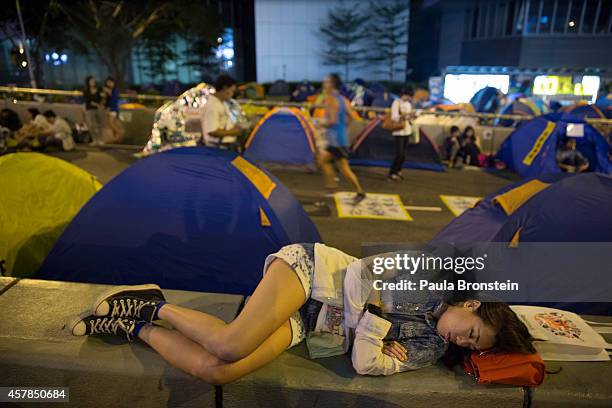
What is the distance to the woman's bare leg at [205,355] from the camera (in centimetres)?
203

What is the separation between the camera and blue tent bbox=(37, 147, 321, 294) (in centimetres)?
361

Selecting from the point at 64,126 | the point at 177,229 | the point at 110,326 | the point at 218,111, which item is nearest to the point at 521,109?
the point at 218,111

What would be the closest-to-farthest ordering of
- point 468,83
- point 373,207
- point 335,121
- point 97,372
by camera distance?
point 97,372, point 335,121, point 373,207, point 468,83

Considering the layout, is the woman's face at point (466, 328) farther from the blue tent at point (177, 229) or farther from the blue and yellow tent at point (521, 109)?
the blue and yellow tent at point (521, 109)

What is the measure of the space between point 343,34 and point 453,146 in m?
23.7

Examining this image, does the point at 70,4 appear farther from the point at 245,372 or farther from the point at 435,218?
the point at 245,372

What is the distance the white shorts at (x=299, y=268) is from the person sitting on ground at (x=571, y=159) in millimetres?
7662

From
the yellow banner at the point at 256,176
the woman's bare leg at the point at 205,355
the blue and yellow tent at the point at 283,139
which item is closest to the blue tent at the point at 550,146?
the blue and yellow tent at the point at 283,139

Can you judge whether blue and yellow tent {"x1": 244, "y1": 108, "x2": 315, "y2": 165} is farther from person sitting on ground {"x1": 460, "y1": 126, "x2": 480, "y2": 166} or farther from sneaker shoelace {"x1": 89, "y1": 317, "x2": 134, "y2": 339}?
sneaker shoelace {"x1": 89, "y1": 317, "x2": 134, "y2": 339}

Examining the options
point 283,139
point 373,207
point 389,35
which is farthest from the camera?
point 389,35

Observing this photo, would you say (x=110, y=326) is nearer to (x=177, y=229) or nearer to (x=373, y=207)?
(x=177, y=229)

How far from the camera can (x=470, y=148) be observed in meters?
9.76

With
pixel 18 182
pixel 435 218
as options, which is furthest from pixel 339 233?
pixel 18 182

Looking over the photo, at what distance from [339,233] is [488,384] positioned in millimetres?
3738
